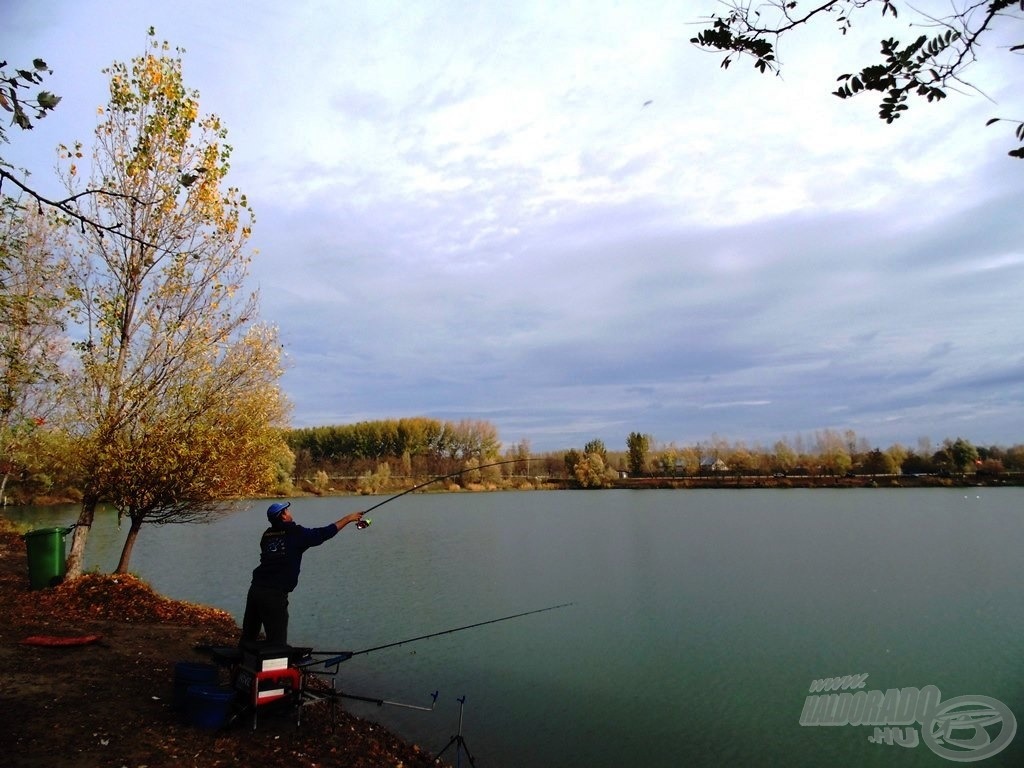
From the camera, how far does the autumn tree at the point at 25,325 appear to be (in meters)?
7.43

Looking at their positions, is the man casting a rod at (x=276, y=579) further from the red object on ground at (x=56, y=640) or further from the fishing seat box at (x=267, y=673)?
the red object on ground at (x=56, y=640)

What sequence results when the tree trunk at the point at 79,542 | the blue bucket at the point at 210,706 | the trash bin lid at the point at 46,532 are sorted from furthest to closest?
the tree trunk at the point at 79,542
the trash bin lid at the point at 46,532
the blue bucket at the point at 210,706

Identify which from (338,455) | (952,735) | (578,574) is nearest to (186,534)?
(578,574)

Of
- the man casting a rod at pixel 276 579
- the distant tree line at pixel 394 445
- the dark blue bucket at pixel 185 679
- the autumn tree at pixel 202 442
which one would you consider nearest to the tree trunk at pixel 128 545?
the autumn tree at pixel 202 442

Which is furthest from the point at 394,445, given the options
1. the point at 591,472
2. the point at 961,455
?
the point at 961,455

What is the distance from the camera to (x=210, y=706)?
20.2 feet

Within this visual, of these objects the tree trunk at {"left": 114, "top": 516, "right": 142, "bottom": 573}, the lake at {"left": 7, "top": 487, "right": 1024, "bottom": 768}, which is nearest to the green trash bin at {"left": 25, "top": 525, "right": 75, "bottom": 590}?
the tree trunk at {"left": 114, "top": 516, "right": 142, "bottom": 573}

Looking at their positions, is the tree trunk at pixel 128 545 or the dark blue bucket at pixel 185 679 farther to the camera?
the tree trunk at pixel 128 545

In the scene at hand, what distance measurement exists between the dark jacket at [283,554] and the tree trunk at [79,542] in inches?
288

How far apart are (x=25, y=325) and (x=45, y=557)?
240 inches

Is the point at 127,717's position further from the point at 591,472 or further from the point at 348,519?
the point at 591,472

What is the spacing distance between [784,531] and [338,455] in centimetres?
9783

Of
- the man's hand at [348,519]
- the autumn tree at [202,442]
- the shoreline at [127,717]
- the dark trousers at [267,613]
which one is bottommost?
the shoreline at [127,717]

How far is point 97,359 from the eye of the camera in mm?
12031
